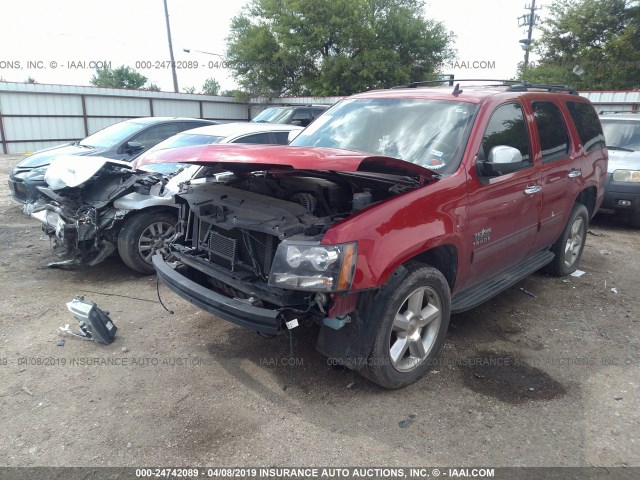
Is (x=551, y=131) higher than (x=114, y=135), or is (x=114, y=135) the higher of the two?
(x=114, y=135)

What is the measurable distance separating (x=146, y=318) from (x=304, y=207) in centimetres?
205

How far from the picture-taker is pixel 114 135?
8.06 meters

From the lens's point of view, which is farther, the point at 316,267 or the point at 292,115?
the point at 292,115

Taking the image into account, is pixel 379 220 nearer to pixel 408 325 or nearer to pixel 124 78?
pixel 408 325

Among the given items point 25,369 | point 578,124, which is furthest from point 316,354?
point 578,124

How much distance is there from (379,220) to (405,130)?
129 centimetres

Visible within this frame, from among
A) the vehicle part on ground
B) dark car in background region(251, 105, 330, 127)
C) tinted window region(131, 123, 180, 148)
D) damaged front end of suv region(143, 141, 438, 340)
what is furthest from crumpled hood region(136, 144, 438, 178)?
dark car in background region(251, 105, 330, 127)

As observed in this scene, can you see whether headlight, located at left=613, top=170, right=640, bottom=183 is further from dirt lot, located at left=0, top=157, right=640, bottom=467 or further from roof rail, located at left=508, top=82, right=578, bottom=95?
dirt lot, located at left=0, top=157, right=640, bottom=467

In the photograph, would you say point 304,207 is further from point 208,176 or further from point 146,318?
point 146,318

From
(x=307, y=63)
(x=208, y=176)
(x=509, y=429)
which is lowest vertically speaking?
(x=509, y=429)

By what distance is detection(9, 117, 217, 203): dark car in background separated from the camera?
24.1 feet

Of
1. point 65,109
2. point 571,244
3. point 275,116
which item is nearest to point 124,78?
point 65,109

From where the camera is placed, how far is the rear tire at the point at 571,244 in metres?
5.15

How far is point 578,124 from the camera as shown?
5.03 metres
